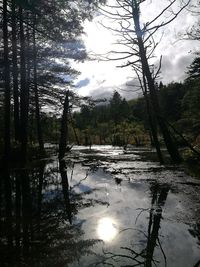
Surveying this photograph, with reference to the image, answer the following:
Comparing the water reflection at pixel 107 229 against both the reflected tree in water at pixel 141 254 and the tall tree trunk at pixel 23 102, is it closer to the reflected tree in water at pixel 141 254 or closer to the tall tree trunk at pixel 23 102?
the reflected tree in water at pixel 141 254

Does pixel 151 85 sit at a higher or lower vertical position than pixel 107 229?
higher

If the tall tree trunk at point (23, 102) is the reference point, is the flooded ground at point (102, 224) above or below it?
below

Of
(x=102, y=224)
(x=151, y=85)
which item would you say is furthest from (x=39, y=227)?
(x=151, y=85)

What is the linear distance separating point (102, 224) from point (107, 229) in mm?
278

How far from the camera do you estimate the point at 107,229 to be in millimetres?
4641

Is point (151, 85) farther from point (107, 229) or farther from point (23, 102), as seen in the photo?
point (107, 229)

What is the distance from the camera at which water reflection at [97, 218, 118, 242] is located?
14.0ft

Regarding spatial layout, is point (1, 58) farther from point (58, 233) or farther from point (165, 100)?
point (165, 100)

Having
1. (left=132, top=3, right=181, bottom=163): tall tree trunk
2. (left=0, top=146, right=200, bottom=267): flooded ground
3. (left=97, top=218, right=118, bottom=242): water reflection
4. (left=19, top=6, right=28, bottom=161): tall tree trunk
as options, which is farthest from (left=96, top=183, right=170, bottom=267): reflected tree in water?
(left=19, top=6, right=28, bottom=161): tall tree trunk

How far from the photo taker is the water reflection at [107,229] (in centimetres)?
428

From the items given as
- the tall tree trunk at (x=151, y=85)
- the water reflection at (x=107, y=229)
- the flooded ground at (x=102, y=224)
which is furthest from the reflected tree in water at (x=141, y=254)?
the tall tree trunk at (x=151, y=85)

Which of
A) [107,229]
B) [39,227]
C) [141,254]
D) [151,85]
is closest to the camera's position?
[141,254]

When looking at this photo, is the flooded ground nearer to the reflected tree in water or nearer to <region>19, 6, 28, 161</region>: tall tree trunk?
the reflected tree in water

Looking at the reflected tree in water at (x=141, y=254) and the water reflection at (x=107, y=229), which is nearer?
the reflected tree in water at (x=141, y=254)
